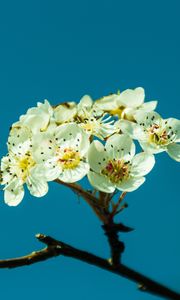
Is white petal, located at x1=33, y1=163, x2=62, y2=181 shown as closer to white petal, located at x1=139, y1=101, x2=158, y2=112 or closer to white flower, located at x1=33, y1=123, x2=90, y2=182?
white flower, located at x1=33, y1=123, x2=90, y2=182

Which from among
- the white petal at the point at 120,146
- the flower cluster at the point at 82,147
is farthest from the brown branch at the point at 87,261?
the white petal at the point at 120,146

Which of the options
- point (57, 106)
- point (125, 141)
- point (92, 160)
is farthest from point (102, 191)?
point (57, 106)

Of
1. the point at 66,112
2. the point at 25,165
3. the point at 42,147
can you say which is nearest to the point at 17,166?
the point at 25,165

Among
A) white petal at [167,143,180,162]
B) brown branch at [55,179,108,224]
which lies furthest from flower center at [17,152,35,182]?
white petal at [167,143,180,162]

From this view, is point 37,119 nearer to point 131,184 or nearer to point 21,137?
point 21,137

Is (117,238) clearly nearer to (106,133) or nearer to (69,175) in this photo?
→ (69,175)

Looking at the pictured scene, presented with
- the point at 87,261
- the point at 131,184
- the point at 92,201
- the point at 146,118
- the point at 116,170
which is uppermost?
the point at 146,118

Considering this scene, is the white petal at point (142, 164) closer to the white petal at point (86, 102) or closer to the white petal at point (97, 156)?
the white petal at point (97, 156)
